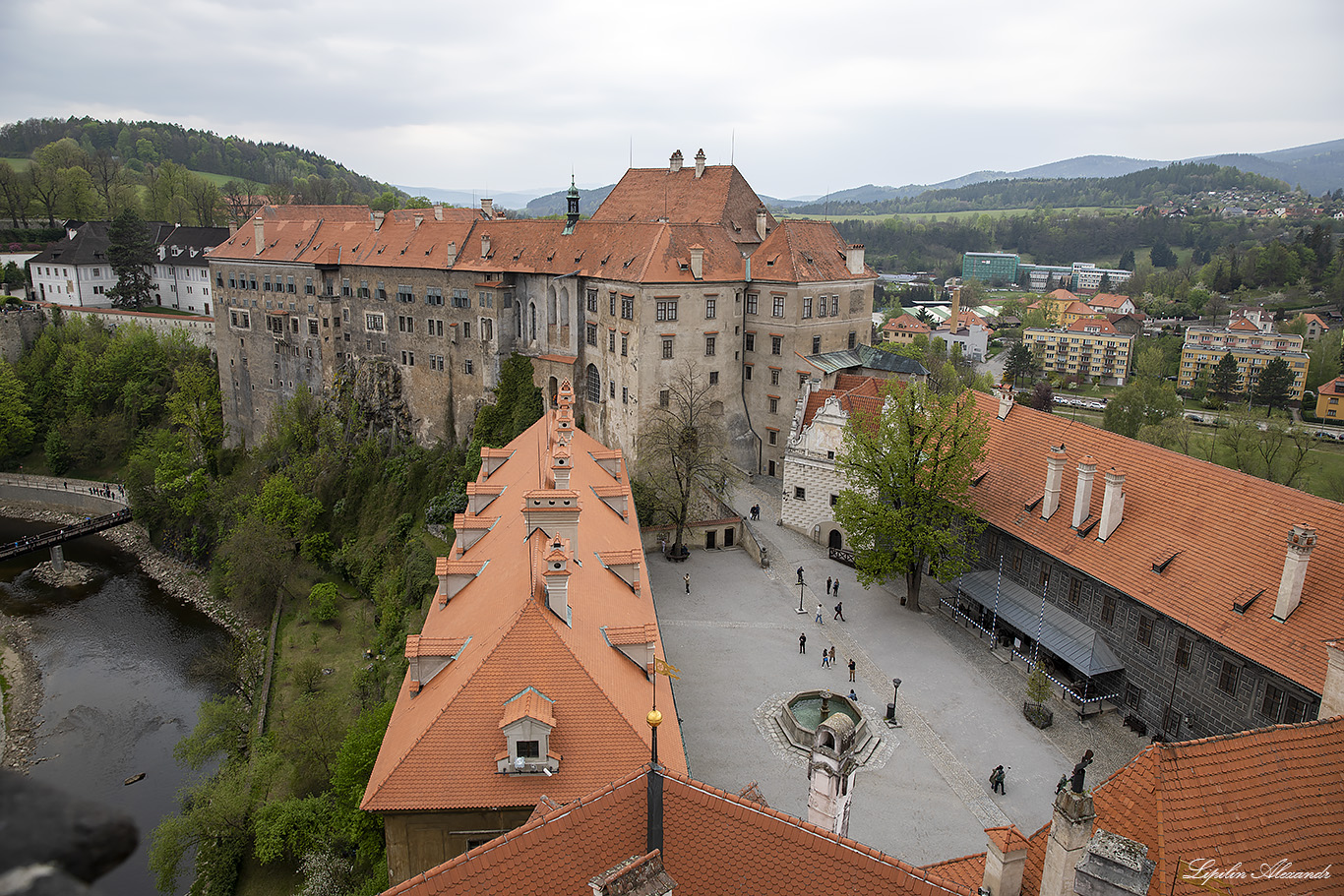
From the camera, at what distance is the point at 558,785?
16.4m

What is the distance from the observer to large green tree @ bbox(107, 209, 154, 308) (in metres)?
83.1

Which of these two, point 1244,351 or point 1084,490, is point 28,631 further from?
point 1244,351

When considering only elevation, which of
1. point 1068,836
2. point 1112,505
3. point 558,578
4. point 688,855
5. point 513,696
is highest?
point 558,578

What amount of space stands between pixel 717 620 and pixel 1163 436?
3536 cm

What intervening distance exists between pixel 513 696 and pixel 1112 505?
69.0ft

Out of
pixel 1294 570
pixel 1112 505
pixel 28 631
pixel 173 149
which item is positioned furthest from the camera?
pixel 173 149

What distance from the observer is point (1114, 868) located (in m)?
10.1

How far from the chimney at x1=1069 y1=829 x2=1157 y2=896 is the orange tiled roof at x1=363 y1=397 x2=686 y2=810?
824 cm

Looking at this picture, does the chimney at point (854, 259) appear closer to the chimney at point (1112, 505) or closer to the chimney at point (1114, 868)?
the chimney at point (1112, 505)

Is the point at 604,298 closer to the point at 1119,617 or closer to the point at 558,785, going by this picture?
the point at 1119,617

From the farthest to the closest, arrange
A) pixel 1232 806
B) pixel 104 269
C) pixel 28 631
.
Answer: pixel 104 269, pixel 28 631, pixel 1232 806

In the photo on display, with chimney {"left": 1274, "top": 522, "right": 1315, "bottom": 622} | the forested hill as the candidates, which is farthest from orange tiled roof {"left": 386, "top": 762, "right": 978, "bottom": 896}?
the forested hill

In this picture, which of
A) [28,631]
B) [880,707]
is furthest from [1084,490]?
[28,631]

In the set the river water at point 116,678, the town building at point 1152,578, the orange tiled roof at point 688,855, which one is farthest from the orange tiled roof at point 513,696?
the river water at point 116,678
